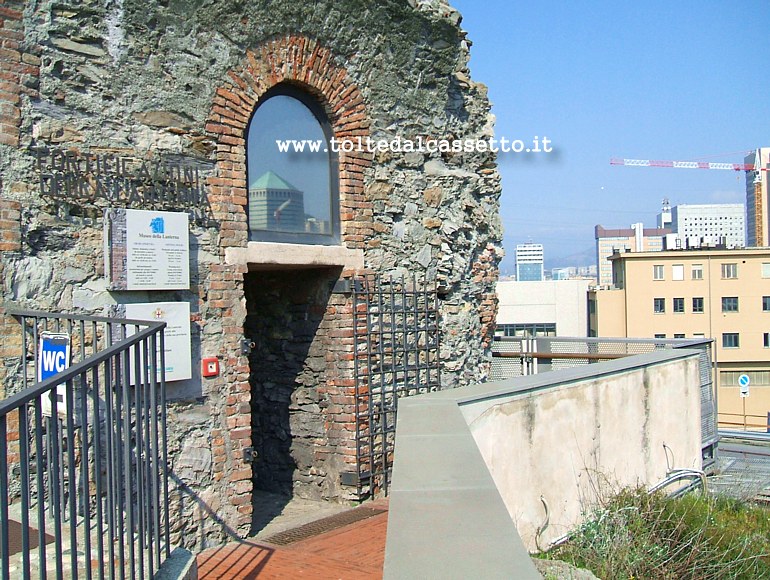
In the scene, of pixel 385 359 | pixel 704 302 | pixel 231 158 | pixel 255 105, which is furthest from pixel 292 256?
pixel 704 302

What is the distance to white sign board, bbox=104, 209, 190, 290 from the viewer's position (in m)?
6.01

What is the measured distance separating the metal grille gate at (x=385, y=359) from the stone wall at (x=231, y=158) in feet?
0.52

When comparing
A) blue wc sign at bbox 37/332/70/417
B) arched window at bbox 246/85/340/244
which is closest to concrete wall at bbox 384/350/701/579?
blue wc sign at bbox 37/332/70/417

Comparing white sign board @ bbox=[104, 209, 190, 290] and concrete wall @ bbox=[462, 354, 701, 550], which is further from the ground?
white sign board @ bbox=[104, 209, 190, 290]

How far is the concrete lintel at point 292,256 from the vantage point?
6926 mm

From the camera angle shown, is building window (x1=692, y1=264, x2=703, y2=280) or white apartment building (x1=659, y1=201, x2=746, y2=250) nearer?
building window (x1=692, y1=264, x2=703, y2=280)

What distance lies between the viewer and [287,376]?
27.0 ft

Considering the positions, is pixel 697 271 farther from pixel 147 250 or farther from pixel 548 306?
pixel 147 250

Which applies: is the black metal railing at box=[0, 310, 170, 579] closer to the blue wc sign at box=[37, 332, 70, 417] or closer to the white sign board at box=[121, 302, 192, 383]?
the blue wc sign at box=[37, 332, 70, 417]

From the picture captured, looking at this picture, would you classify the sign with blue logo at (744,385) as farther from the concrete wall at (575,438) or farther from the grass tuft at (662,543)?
the grass tuft at (662,543)

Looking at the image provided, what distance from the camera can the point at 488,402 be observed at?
5.10 m

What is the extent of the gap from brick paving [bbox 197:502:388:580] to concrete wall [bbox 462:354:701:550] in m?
1.41

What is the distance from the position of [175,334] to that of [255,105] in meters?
2.27

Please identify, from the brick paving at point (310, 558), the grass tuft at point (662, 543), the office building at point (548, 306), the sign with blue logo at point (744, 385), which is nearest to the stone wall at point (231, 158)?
the brick paving at point (310, 558)
